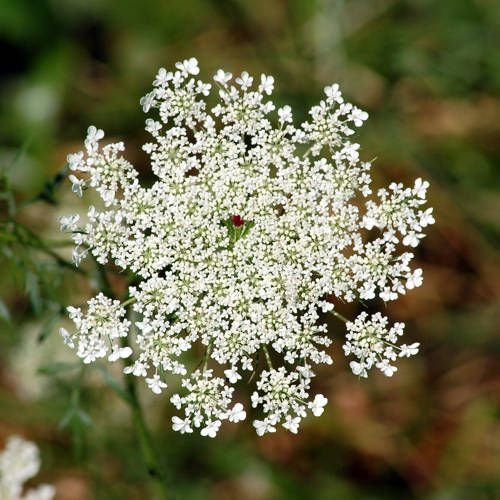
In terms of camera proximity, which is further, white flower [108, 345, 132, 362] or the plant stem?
the plant stem

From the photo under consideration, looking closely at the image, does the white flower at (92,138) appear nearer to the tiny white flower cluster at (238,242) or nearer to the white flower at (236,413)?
the tiny white flower cluster at (238,242)

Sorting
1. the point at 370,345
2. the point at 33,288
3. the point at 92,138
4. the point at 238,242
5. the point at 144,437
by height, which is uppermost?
the point at 92,138

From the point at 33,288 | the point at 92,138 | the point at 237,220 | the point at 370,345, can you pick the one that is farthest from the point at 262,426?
the point at 92,138

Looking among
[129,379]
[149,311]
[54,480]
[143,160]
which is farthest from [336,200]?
[54,480]

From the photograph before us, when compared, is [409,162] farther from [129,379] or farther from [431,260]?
[129,379]

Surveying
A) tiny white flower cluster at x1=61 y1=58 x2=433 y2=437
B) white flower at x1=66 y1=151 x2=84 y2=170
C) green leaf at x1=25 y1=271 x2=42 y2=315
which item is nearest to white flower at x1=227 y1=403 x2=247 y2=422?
tiny white flower cluster at x1=61 y1=58 x2=433 y2=437

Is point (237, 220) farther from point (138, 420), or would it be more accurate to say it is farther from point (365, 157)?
point (365, 157)

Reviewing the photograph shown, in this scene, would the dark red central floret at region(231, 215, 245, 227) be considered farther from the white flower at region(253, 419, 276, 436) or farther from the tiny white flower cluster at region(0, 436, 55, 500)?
the tiny white flower cluster at region(0, 436, 55, 500)

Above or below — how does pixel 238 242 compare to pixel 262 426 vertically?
above

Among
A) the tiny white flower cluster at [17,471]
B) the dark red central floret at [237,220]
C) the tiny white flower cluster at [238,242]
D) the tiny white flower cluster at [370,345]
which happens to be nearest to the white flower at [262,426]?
the tiny white flower cluster at [238,242]

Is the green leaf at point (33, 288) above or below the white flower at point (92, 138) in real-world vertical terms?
below
